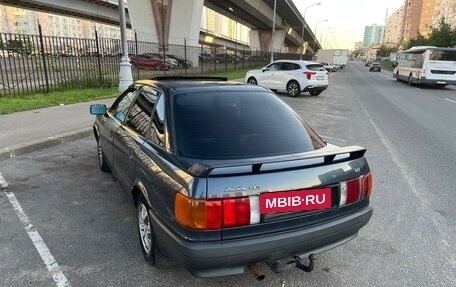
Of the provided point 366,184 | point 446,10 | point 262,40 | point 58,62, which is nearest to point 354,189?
point 366,184

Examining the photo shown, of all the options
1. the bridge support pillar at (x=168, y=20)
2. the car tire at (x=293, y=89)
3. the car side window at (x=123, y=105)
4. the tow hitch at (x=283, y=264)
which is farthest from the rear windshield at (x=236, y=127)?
the bridge support pillar at (x=168, y=20)

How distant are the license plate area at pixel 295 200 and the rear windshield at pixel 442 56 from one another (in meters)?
23.5

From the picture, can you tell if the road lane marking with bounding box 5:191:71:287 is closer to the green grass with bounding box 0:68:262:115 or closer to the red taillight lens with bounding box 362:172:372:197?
the red taillight lens with bounding box 362:172:372:197

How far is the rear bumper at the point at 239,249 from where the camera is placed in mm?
2234

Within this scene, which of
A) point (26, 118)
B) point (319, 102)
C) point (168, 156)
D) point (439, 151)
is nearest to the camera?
point (168, 156)

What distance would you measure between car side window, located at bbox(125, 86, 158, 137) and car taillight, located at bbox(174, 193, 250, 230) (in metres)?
1.13

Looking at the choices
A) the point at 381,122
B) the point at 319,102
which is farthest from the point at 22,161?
the point at 319,102

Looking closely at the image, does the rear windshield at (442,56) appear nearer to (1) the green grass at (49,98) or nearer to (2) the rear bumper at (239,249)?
(1) the green grass at (49,98)

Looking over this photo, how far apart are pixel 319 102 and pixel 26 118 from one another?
34.5 ft

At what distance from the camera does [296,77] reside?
15.9 m

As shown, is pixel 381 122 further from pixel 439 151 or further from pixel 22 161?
pixel 22 161

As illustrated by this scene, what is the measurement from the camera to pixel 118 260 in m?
3.04

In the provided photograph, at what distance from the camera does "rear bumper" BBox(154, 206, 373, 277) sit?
88.0 inches

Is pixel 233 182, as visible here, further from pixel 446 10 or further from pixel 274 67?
pixel 446 10
